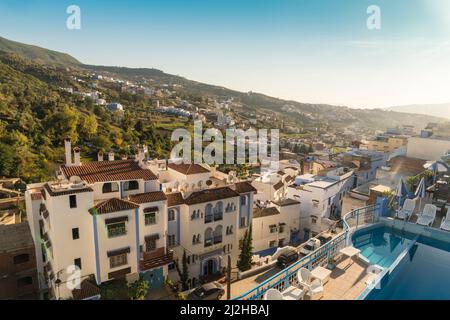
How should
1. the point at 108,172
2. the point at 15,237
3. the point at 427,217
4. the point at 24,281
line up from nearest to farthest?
the point at 427,217 → the point at 108,172 → the point at 24,281 → the point at 15,237

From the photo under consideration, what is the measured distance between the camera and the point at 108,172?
1479 cm

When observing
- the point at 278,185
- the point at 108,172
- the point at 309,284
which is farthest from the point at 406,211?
the point at 278,185

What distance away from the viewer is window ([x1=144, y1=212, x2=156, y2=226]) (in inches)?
582

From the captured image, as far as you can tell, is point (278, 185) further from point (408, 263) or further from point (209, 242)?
point (408, 263)

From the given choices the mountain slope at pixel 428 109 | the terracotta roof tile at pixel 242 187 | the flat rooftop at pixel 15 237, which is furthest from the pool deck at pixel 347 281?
the mountain slope at pixel 428 109

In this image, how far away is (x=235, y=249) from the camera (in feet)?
61.5

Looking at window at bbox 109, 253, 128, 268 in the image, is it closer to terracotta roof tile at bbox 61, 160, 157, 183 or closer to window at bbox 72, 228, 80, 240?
window at bbox 72, 228, 80, 240

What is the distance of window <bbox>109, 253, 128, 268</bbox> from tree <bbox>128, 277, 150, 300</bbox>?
1107mm

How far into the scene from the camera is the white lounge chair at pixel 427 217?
12149 millimetres

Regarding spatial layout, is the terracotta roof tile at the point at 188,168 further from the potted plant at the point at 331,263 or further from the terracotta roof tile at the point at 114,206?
the potted plant at the point at 331,263

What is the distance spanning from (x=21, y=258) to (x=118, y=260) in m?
6.06

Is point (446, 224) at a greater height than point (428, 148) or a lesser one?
lesser

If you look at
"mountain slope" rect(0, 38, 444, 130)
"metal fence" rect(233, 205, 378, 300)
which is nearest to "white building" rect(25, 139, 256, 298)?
"metal fence" rect(233, 205, 378, 300)
